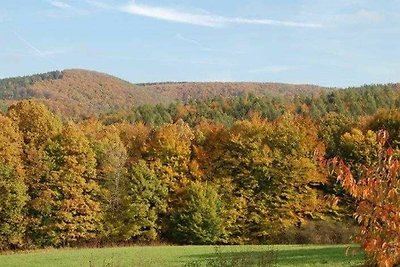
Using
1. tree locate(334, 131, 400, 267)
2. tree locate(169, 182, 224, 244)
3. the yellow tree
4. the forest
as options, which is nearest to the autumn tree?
the forest

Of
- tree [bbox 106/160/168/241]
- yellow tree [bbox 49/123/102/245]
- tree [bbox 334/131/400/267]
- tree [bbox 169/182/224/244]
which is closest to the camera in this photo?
tree [bbox 334/131/400/267]

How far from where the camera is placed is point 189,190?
49.6 metres

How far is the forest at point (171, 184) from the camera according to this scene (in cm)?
4712

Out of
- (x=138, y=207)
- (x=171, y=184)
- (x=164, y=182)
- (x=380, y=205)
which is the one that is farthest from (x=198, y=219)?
(x=380, y=205)

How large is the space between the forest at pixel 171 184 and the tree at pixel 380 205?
127 feet

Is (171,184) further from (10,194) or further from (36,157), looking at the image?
(10,194)

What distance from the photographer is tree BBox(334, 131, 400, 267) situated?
292 inches

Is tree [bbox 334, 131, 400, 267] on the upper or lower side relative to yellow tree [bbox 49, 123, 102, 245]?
upper

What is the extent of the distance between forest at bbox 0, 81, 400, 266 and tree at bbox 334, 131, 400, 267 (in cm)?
3860

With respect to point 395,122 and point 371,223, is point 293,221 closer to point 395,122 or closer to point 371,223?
point 395,122

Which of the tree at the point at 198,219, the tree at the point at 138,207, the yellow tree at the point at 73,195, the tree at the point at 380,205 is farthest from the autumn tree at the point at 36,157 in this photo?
the tree at the point at 380,205

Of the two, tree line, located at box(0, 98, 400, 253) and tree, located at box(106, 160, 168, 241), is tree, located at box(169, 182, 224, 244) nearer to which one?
tree line, located at box(0, 98, 400, 253)

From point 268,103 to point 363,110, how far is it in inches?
732

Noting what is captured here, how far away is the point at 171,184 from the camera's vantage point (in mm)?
50656
